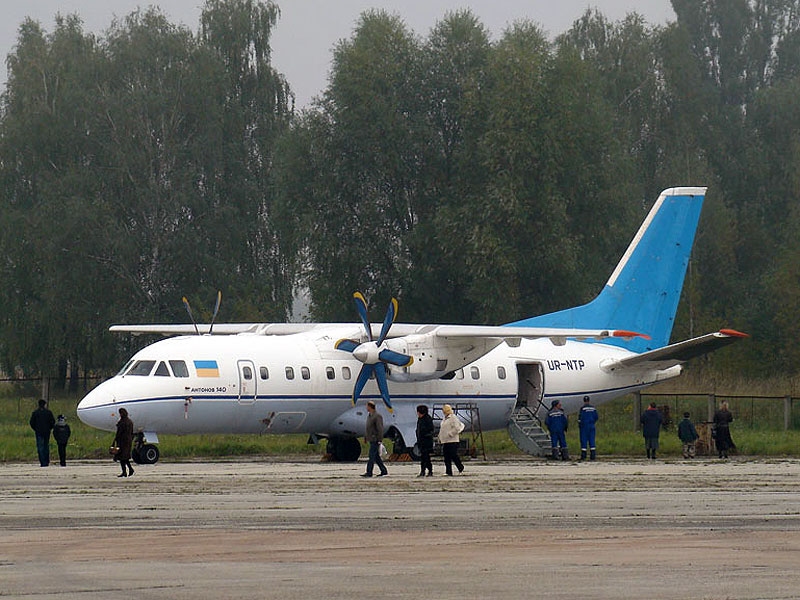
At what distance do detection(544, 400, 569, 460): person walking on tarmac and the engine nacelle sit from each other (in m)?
2.25

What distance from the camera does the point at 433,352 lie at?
3575 cm

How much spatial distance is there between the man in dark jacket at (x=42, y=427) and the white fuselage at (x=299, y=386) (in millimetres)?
1183

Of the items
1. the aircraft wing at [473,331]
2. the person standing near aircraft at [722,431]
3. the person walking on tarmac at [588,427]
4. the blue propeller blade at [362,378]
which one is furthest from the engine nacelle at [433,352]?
the person standing near aircraft at [722,431]

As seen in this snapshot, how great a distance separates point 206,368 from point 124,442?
4.91 m

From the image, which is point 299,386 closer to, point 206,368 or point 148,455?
point 206,368

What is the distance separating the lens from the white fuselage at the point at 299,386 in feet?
107

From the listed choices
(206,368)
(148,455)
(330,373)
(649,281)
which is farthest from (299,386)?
(649,281)

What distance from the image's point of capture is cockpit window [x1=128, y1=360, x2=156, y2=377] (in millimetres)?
32844

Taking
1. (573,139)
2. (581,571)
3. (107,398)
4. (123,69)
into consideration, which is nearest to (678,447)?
(107,398)

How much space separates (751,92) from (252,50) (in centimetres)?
3255

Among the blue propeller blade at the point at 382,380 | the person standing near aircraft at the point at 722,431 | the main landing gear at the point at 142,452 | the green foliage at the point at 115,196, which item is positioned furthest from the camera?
the green foliage at the point at 115,196

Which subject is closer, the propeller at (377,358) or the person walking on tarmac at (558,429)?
the propeller at (377,358)

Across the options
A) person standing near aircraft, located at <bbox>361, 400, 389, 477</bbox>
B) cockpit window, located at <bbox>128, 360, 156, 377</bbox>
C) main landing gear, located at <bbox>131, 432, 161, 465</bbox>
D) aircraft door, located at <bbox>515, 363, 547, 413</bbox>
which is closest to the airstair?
aircraft door, located at <bbox>515, 363, 547, 413</bbox>

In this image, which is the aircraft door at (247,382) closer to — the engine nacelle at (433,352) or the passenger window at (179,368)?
the passenger window at (179,368)
